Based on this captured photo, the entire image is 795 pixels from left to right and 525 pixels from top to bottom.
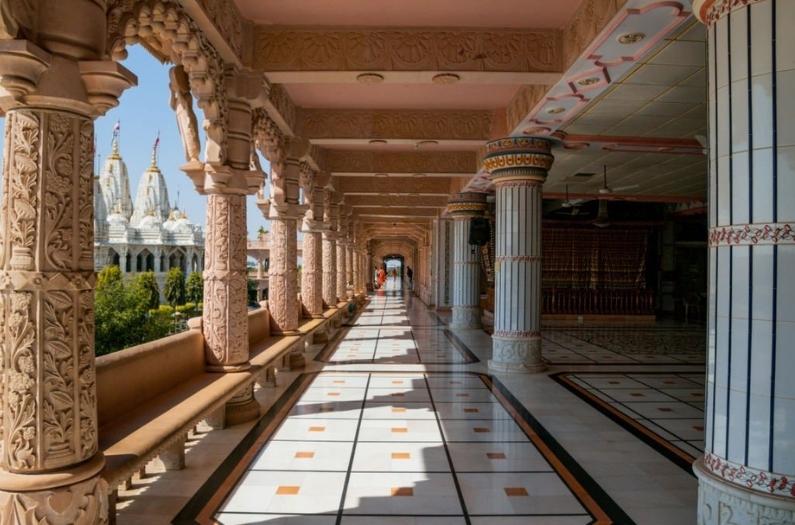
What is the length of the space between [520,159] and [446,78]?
7.95 feet

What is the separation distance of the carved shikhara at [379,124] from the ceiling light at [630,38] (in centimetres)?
344

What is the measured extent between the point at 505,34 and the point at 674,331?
32.7 feet

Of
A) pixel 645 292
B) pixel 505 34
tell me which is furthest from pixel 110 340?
pixel 505 34

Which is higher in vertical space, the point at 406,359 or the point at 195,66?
the point at 195,66

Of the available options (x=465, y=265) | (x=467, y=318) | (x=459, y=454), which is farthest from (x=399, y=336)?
(x=459, y=454)

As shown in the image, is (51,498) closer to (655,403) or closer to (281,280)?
(281,280)

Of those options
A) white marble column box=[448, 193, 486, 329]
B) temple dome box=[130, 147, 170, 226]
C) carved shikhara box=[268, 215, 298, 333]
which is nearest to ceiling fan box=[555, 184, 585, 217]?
white marble column box=[448, 193, 486, 329]

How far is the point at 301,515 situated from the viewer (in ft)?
10.6

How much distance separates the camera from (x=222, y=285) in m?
5.04

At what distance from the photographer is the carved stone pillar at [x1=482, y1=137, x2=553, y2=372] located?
7.53 m

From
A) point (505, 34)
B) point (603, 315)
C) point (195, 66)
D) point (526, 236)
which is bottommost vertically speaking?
point (603, 315)

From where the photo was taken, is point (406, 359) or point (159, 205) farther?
point (159, 205)

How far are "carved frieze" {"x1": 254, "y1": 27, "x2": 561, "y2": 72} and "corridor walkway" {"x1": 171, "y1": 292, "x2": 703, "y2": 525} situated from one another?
306 centimetres

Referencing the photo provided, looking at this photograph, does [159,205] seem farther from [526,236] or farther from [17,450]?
[17,450]
